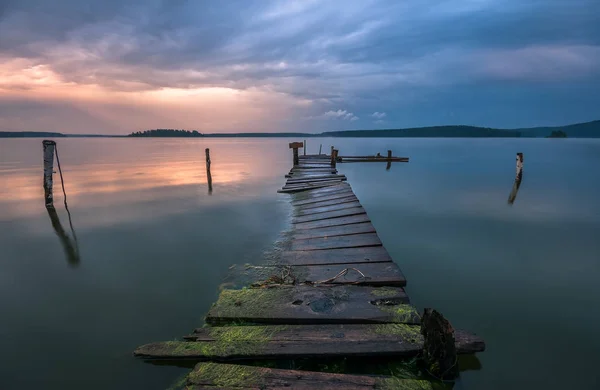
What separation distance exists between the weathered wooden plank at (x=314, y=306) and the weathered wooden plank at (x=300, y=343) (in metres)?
0.17

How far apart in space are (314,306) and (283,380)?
4.76 feet

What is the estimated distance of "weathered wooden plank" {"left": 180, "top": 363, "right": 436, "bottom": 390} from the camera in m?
3.11

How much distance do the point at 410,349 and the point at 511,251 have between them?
Answer: 797cm

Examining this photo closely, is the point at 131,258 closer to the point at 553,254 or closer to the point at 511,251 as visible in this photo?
the point at 511,251

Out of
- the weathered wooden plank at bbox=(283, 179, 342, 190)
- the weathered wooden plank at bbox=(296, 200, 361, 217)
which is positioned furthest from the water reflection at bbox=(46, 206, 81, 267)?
the weathered wooden plank at bbox=(283, 179, 342, 190)

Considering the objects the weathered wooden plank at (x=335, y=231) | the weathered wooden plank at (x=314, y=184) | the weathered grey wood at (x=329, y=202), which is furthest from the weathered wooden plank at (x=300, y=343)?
the weathered wooden plank at (x=314, y=184)

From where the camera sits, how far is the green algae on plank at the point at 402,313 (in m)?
4.21

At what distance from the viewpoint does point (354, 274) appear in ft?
18.4

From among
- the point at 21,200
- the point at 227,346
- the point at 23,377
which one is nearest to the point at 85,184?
the point at 21,200

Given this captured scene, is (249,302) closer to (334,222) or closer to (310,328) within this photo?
(310,328)

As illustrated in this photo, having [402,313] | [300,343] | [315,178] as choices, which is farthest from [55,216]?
[402,313]

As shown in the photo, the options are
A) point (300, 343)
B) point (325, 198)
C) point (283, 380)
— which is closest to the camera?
point (283, 380)

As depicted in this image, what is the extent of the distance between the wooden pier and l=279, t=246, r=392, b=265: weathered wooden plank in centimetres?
2

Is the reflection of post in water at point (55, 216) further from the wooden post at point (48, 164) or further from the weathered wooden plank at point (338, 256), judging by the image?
the weathered wooden plank at point (338, 256)
